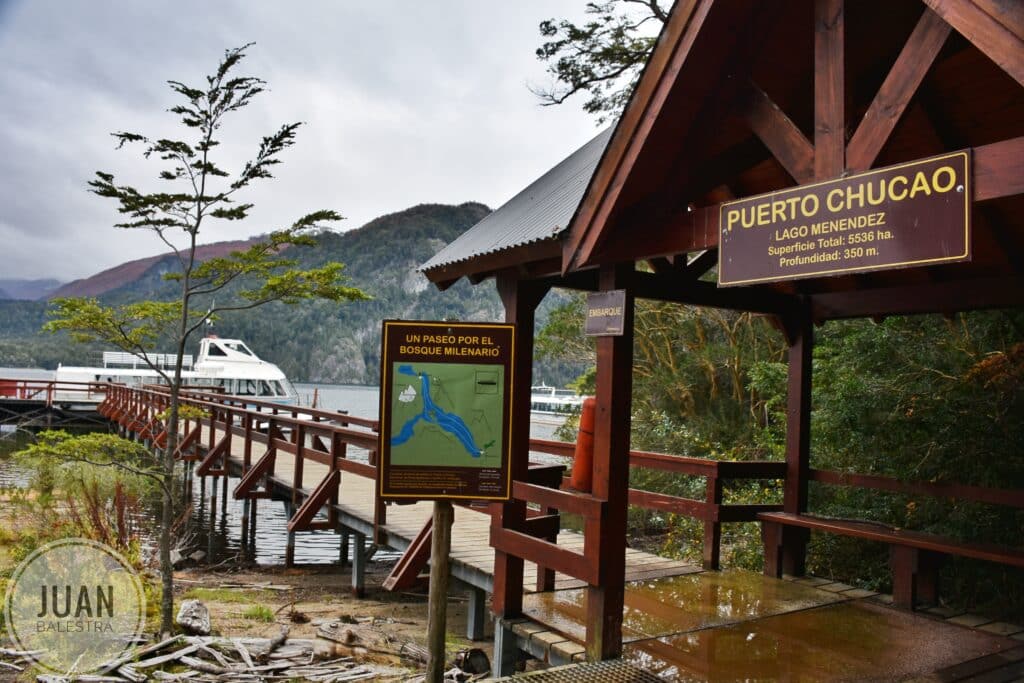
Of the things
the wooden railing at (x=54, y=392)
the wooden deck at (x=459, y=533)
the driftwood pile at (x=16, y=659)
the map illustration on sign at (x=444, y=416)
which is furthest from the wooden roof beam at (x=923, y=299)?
the wooden railing at (x=54, y=392)

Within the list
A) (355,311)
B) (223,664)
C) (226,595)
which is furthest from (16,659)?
(355,311)

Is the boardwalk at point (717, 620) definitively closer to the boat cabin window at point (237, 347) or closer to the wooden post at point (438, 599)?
the wooden post at point (438, 599)

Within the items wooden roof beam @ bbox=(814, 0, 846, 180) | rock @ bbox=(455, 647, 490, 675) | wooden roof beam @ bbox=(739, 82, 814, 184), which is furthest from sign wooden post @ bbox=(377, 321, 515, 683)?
rock @ bbox=(455, 647, 490, 675)

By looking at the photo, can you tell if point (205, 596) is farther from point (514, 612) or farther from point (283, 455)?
point (283, 455)

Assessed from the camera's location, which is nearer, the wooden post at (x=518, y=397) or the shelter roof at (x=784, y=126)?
the shelter roof at (x=784, y=126)

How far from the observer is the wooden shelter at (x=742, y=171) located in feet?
11.2

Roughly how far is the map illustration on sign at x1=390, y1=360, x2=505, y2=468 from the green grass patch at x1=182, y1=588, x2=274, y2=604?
5879 millimetres

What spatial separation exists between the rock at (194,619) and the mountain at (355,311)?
287ft

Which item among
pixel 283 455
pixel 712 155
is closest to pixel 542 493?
pixel 712 155

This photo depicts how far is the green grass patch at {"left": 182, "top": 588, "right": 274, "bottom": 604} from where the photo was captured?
892cm

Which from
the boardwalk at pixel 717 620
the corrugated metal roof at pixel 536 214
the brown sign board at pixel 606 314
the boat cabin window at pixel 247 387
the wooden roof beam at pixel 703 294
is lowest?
the boardwalk at pixel 717 620

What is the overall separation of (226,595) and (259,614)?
1.22m

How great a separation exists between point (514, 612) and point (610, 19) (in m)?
13.3

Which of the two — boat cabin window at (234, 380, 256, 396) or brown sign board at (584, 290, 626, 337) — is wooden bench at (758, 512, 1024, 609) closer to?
brown sign board at (584, 290, 626, 337)
